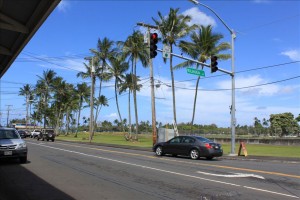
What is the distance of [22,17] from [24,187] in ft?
17.6

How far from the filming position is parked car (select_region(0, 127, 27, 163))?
54.2 ft

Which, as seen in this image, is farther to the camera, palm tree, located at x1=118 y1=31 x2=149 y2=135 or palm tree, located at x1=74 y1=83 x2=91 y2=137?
palm tree, located at x1=74 y1=83 x2=91 y2=137

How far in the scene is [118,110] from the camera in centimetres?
6088

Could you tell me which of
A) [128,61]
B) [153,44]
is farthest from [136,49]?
[153,44]

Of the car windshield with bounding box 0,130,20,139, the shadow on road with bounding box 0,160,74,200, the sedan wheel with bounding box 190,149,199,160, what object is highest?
the car windshield with bounding box 0,130,20,139

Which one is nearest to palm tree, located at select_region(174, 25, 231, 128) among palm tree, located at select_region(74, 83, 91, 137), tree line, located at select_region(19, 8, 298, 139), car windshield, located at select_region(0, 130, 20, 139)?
tree line, located at select_region(19, 8, 298, 139)

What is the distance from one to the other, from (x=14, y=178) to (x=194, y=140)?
1254 cm

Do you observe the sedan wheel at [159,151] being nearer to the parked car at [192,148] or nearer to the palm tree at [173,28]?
the parked car at [192,148]

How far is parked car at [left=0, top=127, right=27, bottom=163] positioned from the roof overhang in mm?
4314

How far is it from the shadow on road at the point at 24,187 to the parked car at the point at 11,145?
1366 millimetres

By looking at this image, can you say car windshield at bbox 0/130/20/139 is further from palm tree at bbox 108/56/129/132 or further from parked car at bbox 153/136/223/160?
palm tree at bbox 108/56/129/132

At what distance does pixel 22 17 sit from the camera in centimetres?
1234

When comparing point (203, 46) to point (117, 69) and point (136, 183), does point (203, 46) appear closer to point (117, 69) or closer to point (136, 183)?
point (117, 69)

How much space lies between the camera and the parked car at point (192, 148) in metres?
22.3
